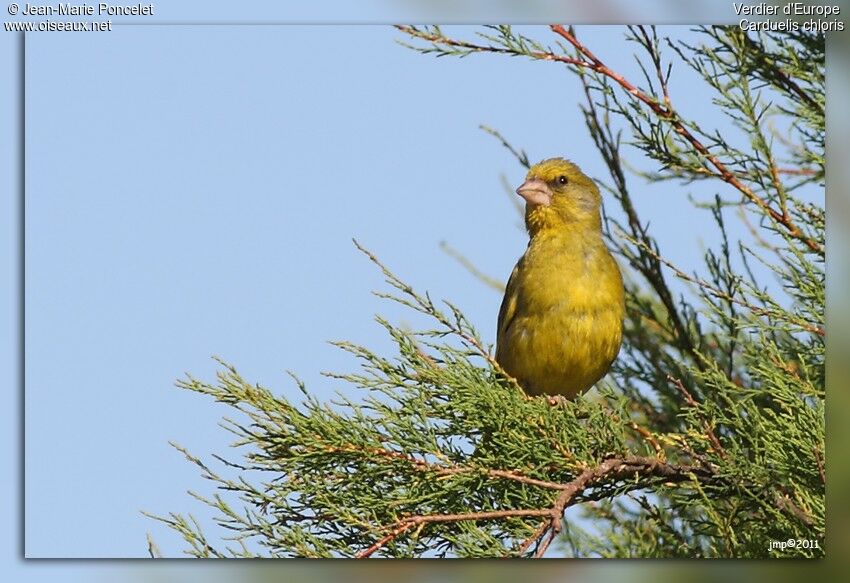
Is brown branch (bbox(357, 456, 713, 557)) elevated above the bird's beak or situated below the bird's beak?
below

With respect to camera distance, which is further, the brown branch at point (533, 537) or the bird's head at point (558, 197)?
the bird's head at point (558, 197)

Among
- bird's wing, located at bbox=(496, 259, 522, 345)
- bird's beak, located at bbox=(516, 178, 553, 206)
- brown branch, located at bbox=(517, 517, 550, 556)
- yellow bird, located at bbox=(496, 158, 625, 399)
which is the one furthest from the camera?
bird's beak, located at bbox=(516, 178, 553, 206)

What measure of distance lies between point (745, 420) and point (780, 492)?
27 cm

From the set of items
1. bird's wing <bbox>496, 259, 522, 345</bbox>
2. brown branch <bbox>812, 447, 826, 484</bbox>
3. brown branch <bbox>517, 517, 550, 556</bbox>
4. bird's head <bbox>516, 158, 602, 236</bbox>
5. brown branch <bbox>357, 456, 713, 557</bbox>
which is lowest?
brown branch <bbox>517, 517, 550, 556</bbox>

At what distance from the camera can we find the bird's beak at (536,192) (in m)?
5.35

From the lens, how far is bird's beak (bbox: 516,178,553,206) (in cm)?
535

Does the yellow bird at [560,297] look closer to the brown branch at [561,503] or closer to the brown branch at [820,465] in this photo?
the brown branch at [561,503]

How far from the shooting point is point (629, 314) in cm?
527

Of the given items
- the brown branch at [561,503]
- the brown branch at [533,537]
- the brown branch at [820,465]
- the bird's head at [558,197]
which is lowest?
the brown branch at [533,537]

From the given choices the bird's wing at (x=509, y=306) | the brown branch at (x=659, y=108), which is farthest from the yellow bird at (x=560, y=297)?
the brown branch at (x=659, y=108)

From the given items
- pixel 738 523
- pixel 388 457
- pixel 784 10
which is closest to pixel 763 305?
pixel 738 523

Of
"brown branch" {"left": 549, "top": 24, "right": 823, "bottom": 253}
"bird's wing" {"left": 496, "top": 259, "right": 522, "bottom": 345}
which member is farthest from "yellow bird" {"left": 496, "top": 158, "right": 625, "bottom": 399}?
"brown branch" {"left": 549, "top": 24, "right": 823, "bottom": 253}

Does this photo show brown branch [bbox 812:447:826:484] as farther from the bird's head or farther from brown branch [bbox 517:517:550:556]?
the bird's head

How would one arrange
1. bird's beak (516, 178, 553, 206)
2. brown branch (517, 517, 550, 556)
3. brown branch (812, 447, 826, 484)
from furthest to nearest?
bird's beak (516, 178, 553, 206) → brown branch (812, 447, 826, 484) → brown branch (517, 517, 550, 556)
